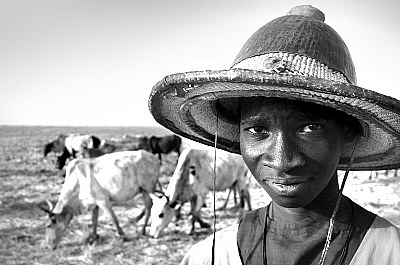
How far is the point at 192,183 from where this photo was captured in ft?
28.7

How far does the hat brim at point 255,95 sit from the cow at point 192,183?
679cm

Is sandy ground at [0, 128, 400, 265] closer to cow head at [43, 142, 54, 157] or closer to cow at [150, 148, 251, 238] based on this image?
cow at [150, 148, 251, 238]

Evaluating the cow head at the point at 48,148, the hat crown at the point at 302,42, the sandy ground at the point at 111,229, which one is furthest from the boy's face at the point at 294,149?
Answer: the cow head at the point at 48,148

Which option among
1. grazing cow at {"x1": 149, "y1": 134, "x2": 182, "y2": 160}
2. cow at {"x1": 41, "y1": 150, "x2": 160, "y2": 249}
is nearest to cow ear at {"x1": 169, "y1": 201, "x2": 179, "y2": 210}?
cow at {"x1": 41, "y1": 150, "x2": 160, "y2": 249}

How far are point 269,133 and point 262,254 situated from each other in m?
0.42

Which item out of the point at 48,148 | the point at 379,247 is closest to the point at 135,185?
the point at 379,247

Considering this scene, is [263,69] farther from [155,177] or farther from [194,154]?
[155,177]

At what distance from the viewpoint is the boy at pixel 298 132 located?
107 centimetres

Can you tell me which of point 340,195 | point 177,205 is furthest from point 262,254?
point 177,205

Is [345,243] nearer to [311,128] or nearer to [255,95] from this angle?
[311,128]

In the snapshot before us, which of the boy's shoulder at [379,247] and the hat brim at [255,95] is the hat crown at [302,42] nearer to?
the hat brim at [255,95]

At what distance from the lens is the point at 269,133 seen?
4.01 ft

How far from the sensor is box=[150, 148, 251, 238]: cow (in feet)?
27.4

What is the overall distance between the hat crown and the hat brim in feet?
0.35
